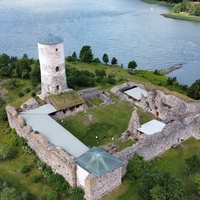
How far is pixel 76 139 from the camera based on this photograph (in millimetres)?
23984

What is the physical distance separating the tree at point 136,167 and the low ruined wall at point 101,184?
1.25m

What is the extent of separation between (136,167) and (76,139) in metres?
5.60

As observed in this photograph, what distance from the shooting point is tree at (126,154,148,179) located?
21000mm

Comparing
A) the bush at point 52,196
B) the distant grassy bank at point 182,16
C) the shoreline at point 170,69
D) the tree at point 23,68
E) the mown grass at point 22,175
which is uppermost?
the distant grassy bank at point 182,16

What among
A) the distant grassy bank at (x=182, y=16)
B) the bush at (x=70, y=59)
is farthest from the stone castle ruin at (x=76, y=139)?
the distant grassy bank at (x=182, y=16)

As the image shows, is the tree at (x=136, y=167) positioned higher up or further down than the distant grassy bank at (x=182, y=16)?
further down

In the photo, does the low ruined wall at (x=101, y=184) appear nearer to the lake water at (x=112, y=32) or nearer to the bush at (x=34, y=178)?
the bush at (x=34, y=178)

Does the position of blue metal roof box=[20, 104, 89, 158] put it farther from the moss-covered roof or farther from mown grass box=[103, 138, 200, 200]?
mown grass box=[103, 138, 200, 200]

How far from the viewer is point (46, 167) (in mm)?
22750

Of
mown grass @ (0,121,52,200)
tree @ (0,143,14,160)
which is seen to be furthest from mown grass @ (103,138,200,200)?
tree @ (0,143,14,160)

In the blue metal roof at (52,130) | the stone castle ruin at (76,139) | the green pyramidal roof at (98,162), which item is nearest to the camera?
the green pyramidal roof at (98,162)

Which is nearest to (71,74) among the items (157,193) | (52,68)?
(52,68)

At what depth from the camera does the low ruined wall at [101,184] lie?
60.6 feet

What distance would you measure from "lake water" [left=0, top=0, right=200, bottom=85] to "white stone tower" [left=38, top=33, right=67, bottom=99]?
75.3ft
